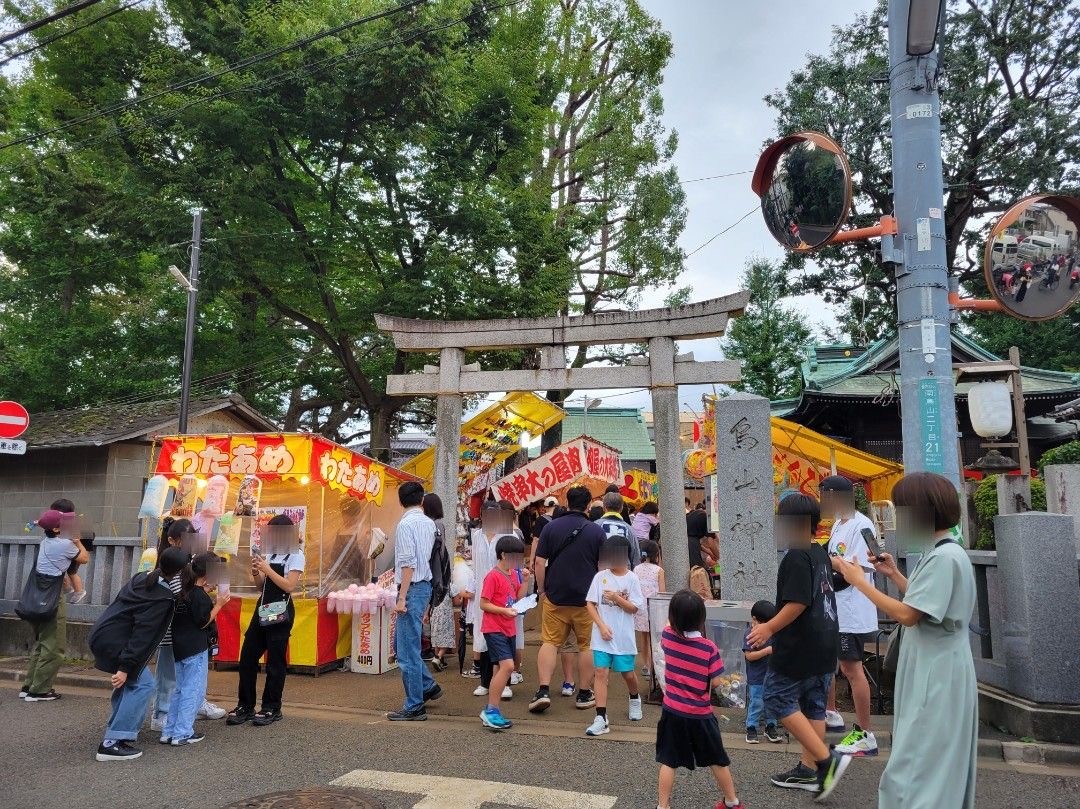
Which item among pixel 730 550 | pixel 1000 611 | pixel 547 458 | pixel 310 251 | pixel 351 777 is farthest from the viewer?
pixel 310 251

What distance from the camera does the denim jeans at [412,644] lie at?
277 inches

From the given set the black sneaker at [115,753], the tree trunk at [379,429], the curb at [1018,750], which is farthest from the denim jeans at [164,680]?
the tree trunk at [379,429]

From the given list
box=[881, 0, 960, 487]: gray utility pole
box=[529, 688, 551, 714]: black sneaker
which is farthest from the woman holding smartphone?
box=[881, 0, 960, 487]: gray utility pole

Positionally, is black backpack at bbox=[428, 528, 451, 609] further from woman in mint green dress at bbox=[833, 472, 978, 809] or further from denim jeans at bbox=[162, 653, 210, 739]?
woman in mint green dress at bbox=[833, 472, 978, 809]

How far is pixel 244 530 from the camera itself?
383 inches

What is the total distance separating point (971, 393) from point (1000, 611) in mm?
4970

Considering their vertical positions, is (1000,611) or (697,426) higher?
(697,426)

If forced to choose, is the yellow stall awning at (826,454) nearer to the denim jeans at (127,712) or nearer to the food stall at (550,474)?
the food stall at (550,474)

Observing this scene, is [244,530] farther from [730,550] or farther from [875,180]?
[875,180]

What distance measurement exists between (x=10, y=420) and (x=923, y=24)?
13772 mm

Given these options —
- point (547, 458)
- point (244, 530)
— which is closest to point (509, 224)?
point (547, 458)

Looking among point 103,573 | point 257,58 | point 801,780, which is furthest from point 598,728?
point 257,58

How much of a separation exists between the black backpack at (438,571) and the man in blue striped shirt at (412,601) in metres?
0.08

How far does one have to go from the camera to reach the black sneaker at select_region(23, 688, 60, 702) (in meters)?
7.90
